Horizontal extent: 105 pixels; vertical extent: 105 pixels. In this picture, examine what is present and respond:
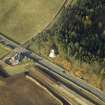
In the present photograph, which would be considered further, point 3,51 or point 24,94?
point 3,51

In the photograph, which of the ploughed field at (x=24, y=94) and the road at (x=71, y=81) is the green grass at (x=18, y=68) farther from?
the ploughed field at (x=24, y=94)

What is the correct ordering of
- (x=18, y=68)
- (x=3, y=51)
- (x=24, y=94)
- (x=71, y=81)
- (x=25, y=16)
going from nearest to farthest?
(x=24, y=94) → (x=71, y=81) → (x=18, y=68) → (x=3, y=51) → (x=25, y=16)

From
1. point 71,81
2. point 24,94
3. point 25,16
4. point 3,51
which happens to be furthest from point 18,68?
point 25,16

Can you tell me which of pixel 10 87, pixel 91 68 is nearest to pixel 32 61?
pixel 10 87

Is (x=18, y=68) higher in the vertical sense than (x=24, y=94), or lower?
higher

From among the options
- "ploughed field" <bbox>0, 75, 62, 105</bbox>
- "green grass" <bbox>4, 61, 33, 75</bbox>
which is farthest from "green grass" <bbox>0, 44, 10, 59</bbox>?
"ploughed field" <bbox>0, 75, 62, 105</bbox>

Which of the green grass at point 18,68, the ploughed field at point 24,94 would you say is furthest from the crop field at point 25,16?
the ploughed field at point 24,94

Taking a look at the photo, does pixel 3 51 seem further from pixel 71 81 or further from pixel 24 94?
pixel 71 81
